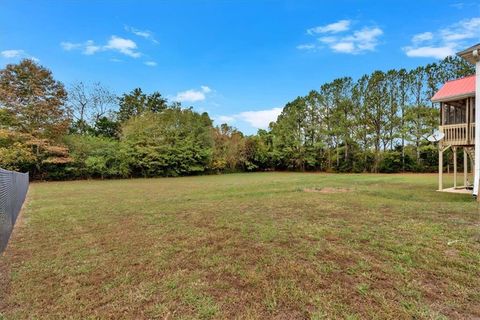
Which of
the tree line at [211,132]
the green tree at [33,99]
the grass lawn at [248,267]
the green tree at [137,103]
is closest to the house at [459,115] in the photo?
the grass lawn at [248,267]

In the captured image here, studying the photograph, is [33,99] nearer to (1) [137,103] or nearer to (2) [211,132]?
(2) [211,132]

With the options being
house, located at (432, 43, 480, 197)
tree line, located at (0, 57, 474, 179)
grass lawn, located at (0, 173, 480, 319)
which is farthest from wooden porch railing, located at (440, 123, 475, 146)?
tree line, located at (0, 57, 474, 179)

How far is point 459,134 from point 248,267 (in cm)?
974

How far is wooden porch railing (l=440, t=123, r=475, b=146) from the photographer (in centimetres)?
862

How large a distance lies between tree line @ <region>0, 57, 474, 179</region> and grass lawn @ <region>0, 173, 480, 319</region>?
1635 centimetres

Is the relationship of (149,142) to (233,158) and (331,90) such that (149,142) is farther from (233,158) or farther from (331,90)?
(331,90)

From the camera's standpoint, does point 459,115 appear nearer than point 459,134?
No

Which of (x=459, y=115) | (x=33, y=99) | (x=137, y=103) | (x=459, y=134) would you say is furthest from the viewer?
(x=137, y=103)

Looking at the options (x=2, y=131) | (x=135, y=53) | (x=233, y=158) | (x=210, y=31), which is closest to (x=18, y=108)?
(x=2, y=131)

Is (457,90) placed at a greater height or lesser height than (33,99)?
lesser

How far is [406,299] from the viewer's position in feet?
7.36

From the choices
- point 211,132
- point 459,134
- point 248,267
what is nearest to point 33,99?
point 211,132

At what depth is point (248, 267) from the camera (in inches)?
120

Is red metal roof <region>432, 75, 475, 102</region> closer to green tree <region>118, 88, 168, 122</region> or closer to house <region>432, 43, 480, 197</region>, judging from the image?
house <region>432, 43, 480, 197</region>
